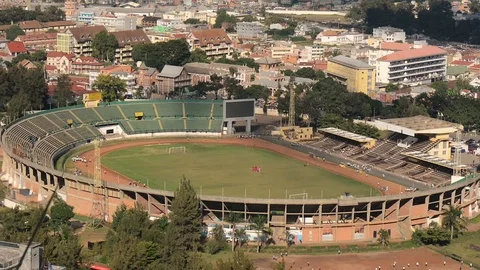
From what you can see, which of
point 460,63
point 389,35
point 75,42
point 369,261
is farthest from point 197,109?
point 389,35

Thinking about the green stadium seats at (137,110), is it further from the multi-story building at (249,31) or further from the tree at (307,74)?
the multi-story building at (249,31)

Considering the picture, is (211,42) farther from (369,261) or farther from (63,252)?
(63,252)

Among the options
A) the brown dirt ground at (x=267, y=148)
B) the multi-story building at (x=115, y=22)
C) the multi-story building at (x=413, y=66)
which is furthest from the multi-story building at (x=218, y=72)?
the multi-story building at (x=115, y=22)

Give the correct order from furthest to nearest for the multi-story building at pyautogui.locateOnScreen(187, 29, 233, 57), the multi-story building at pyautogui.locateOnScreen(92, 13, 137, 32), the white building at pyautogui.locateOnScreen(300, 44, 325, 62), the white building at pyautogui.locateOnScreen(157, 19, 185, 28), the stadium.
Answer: the white building at pyautogui.locateOnScreen(157, 19, 185, 28), the multi-story building at pyautogui.locateOnScreen(92, 13, 137, 32), the white building at pyautogui.locateOnScreen(300, 44, 325, 62), the multi-story building at pyautogui.locateOnScreen(187, 29, 233, 57), the stadium

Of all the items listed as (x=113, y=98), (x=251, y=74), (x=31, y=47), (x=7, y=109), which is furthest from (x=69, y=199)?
(x=31, y=47)

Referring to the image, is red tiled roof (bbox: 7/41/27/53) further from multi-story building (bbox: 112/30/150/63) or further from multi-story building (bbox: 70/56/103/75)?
multi-story building (bbox: 112/30/150/63)

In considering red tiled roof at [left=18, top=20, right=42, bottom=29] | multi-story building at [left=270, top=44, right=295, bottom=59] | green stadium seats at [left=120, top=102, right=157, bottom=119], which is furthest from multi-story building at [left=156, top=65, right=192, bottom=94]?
red tiled roof at [left=18, top=20, right=42, bottom=29]
